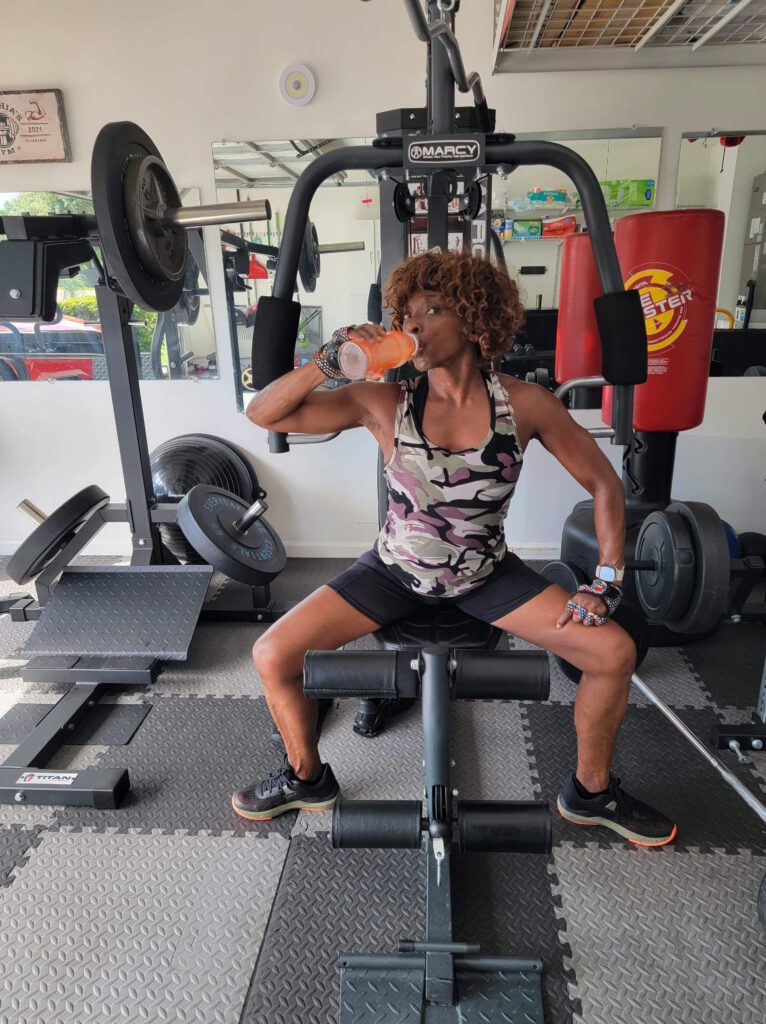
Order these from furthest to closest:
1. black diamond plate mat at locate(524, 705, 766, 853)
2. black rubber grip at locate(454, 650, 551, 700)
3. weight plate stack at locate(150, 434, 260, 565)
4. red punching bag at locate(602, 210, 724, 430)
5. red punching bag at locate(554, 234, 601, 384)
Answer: weight plate stack at locate(150, 434, 260, 565), red punching bag at locate(554, 234, 601, 384), red punching bag at locate(602, 210, 724, 430), black diamond plate mat at locate(524, 705, 766, 853), black rubber grip at locate(454, 650, 551, 700)

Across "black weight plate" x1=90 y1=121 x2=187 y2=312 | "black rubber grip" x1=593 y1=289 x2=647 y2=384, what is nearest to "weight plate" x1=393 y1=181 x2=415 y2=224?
"black rubber grip" x1=593 y1=289 x2=647 y2=384

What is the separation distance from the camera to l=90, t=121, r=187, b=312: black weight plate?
170 cm

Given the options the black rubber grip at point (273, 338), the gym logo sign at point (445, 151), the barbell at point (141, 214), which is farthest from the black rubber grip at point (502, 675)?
the barbell at point (141, 214)

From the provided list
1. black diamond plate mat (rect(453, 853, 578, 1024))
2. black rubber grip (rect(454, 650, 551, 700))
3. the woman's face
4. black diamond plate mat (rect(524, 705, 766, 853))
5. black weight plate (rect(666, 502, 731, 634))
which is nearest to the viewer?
black rubber grip (rect(454, 650, 551, 700))

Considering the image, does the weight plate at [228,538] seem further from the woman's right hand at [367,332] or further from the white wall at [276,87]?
the woman's right hand at [367,332]

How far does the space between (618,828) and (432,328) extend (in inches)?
49.2

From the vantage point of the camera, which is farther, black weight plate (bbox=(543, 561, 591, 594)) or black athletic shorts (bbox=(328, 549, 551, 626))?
black weight plate (bbox=(543, 561, 591, 594))

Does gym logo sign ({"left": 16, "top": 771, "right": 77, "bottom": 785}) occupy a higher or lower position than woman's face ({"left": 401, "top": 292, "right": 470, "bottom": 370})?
lower

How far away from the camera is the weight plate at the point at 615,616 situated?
1.99m

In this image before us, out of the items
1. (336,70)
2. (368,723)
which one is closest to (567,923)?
(368,723)

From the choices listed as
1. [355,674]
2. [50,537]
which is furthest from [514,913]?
[50,537]

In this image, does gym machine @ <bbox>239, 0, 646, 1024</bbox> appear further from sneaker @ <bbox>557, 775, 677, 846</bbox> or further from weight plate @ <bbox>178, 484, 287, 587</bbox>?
weight plate @ <bbox>178, 484, 287, 587</bbox>

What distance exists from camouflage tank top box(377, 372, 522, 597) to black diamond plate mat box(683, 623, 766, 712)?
118 centimetres

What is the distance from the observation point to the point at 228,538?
2320 mm
